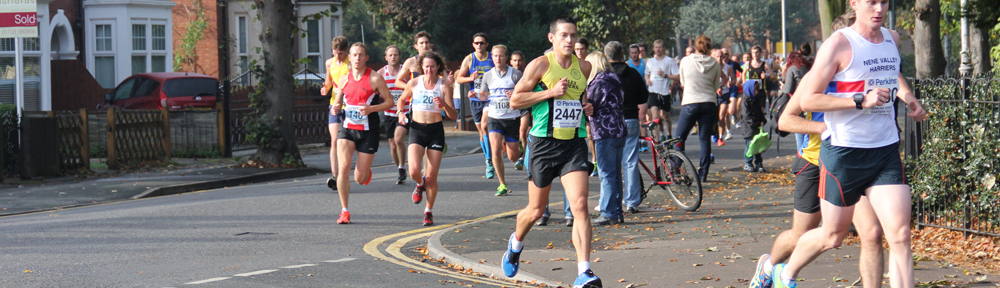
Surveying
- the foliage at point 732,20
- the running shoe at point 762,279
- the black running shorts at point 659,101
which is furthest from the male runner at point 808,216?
the foliage at point 732,20

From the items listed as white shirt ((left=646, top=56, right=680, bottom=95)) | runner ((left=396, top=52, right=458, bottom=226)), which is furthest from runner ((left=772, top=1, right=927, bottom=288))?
white shirt ((left=646, top=56, right=680, bottom=95))

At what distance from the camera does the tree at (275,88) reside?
15641mm

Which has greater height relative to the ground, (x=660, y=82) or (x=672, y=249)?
(x=660, y=82)

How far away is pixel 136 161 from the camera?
53.7 feet

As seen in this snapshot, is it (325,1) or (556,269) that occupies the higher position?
(325,1)

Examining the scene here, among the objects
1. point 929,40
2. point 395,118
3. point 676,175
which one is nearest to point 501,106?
point 676,175

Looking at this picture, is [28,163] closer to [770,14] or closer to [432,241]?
[432,241]

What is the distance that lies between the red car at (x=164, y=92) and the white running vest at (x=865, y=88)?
17935 millimetres

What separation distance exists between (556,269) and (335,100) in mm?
4967

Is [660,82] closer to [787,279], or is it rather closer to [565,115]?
[565,115]

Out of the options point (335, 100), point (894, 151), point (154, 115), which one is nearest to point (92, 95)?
point (154, 115)

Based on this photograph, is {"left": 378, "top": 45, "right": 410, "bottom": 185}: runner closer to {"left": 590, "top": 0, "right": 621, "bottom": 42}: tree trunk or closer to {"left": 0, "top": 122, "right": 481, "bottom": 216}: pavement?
{"left": 0, "top": 122, "right": 481, "bottom": 216}: pavement

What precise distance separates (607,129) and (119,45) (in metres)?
23.5

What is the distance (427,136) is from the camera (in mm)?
10250
